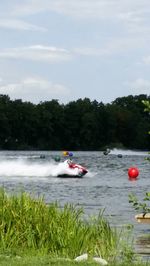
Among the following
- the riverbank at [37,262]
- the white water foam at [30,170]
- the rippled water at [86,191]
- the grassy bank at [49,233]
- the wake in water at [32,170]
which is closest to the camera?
the riverbank at [37,262]

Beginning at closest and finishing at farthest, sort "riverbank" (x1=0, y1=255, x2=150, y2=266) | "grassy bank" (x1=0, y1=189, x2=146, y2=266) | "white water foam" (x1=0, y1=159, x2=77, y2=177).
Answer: "riverbank" (x1=0, y1=255, x2=150, y2=266)
"grassy bank" (x1=0, y1=189, x2=146, y2=266)
"white water foam" (x1=0, y1=159, x2=77, y2=177)

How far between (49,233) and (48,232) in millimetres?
42

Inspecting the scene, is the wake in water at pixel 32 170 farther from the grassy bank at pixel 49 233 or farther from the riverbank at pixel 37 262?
the riverbank at pixel 37 262

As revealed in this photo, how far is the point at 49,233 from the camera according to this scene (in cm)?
1609

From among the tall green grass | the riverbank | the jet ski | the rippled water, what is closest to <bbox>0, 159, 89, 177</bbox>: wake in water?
the rippled water

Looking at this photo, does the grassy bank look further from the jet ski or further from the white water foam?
the white water foam

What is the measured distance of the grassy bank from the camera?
15.8m

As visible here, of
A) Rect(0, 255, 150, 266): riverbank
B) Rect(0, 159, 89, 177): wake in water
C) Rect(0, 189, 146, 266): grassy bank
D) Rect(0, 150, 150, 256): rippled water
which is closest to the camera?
Rect(0, 255, 150, 266): riverbank

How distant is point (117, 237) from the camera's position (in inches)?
699

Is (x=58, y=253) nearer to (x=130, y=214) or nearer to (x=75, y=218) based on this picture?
(x=75, y=218)

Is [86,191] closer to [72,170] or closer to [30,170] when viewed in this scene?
[72,170]

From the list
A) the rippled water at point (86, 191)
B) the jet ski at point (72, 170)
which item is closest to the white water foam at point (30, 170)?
the rippled water at point (86, 191)

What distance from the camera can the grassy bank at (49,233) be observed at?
15.8m

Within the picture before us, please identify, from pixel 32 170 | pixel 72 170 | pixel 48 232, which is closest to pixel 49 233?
Result: pixel 48 232
